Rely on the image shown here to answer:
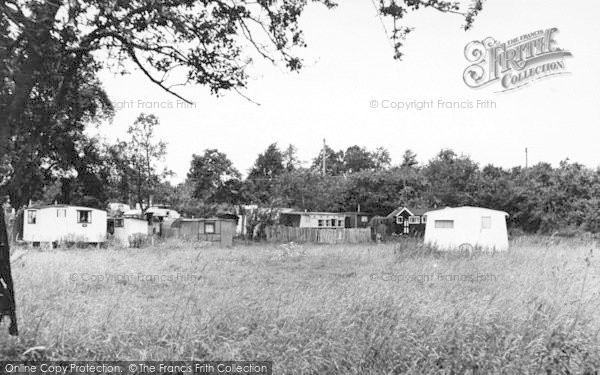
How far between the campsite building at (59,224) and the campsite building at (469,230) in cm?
1843

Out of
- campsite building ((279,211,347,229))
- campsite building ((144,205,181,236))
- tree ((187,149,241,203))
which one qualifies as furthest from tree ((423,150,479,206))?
campsite building ((144,205,181,236))

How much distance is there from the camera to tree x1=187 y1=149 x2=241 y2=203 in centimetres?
4012

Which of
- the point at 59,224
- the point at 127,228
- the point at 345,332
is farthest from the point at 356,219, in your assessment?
the point at 345,332

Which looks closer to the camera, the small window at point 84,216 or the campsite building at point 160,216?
the small window at point 84,216

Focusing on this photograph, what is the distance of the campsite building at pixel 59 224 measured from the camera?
23.0 metres

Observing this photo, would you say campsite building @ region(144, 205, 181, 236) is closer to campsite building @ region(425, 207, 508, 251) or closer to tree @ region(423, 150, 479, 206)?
tree @ region(423, 150, 479, 206)

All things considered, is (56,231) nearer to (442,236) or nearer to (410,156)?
(442,236)

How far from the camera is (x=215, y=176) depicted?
133ft

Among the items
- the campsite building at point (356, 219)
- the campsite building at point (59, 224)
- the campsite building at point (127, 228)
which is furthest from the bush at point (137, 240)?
the campsite building at point (356, 219)

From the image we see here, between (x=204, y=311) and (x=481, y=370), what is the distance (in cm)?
302

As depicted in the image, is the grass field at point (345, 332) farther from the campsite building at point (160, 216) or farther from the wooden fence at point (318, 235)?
the campsite building at point (160, 216)

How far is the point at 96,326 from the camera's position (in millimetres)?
4090

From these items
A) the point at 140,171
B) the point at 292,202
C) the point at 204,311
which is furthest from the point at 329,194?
the point at 204,311

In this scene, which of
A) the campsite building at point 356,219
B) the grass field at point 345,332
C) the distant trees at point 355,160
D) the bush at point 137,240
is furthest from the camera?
the distant trees at point 355,160
